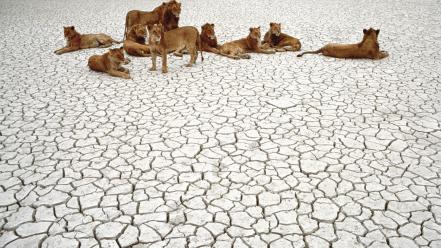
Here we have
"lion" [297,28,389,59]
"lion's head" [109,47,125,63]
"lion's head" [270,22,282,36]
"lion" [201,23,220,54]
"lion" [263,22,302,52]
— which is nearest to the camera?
"lion's head" [109,47,125,63]

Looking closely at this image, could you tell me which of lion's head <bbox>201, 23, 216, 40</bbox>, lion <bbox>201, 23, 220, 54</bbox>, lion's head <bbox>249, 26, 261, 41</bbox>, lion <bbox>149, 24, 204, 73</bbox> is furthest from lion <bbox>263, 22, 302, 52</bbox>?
lion <bbox>149, 24, 204, 73</bbox>

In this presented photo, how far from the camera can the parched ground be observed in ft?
11.1

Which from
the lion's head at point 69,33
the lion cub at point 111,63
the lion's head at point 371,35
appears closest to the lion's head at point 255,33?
the lion's head at point 371,35

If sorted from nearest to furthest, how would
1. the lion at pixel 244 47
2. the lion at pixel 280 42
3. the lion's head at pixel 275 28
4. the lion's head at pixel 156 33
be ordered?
the lion's head at pixel 156 33 → the lion at pixel 244 47 → the lion's head at pixel 275 28 → the lion at pixel 280 42

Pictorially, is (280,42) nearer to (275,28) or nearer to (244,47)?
(275,28)

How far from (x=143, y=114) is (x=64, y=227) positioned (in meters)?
2.62

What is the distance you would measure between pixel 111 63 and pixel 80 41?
2.38m

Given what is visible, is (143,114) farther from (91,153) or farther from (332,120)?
(332,120)

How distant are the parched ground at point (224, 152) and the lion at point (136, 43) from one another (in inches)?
10.1

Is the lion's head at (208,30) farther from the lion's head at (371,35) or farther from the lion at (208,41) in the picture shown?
the lion's head at (371,35)

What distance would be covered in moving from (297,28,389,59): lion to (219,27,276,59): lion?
4.67 feet

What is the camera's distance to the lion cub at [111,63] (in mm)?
7340

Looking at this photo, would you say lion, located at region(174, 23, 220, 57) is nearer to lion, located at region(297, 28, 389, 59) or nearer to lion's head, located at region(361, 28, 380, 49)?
lion, located at region(297, 28, 389, 59)

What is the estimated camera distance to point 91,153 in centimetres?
465
